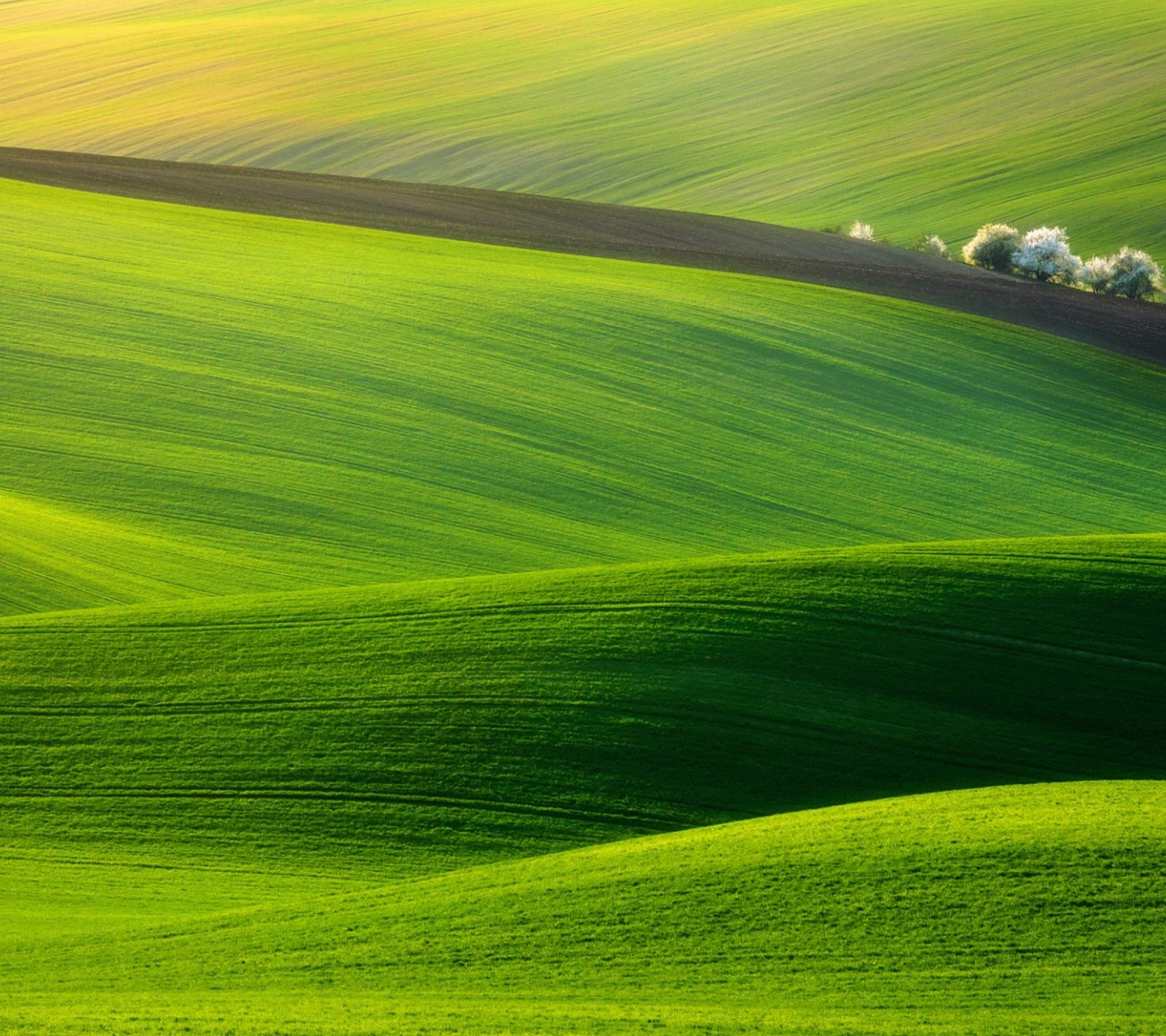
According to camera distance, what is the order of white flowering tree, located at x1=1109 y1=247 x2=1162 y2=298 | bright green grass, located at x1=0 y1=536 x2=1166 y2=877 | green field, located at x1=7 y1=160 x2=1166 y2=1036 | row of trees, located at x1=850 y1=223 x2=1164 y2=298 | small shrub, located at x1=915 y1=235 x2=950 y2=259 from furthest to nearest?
small shrub, located at x1=915 y1=235 x2=950 y2=259, row of trees, located at x1=850 y1=223 x2=1164 y2=298, white flowering tree, located at x1=1109 y1=247 x2=1162 y2=298, bright green grass, located at x1=0 y1=536 x2=1166 y2=877, green field, located at x1=7 y1=160 x2=1166 y2=1036

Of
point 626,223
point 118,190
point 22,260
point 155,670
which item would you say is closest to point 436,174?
point 626,223

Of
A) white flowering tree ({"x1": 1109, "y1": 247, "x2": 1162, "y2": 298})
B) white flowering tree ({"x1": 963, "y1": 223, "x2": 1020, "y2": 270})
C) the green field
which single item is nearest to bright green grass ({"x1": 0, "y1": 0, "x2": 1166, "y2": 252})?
white flowering tree ({"x1": 963, "y1": 223, "x2": 1020, "y2": 270})

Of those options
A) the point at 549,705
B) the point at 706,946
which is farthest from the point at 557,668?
the point at 706,946

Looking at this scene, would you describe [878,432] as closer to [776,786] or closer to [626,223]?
[776,786]

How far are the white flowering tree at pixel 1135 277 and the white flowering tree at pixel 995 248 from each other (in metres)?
2.43

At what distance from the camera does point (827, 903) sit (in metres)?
7.54

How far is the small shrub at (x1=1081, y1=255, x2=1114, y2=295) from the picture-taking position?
3050 cm

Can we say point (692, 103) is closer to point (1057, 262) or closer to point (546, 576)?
point (1057, 262)

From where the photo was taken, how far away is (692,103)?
1778 inches

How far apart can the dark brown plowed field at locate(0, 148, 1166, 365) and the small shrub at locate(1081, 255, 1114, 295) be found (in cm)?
286

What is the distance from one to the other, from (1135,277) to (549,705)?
24697mm

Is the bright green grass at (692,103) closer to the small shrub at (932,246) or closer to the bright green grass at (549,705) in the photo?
the small shrub at (932,246)

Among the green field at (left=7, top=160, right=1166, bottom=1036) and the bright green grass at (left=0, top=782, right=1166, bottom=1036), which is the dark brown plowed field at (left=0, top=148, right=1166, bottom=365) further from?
the bright green grass at (left=0, top=782, right=1166, bottom=1036)

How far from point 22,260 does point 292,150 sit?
68.3 ft
